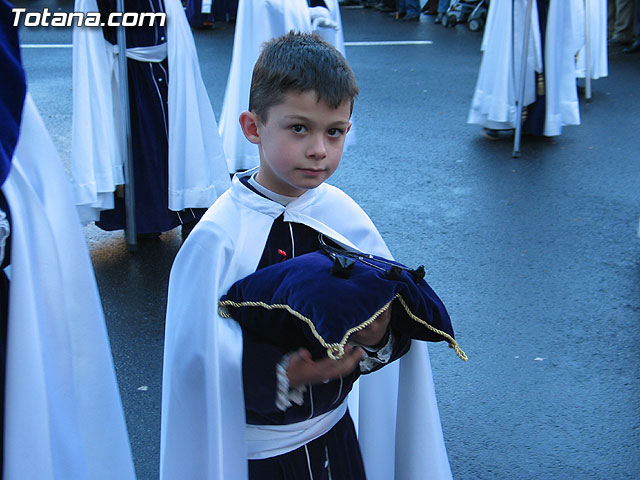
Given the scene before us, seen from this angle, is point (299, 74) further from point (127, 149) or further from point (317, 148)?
point (127, 149)

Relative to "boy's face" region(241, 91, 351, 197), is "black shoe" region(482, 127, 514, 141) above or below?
below

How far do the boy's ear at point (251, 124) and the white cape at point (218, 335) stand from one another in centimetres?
12

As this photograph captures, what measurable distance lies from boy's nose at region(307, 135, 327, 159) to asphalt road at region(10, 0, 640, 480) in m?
1.84

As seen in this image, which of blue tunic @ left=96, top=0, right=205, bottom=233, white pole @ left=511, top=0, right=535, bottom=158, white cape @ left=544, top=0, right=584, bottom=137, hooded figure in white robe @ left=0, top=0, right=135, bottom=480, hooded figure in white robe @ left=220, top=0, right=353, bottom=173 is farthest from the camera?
white cape @ left=544, top=0, right=584, bottom=137

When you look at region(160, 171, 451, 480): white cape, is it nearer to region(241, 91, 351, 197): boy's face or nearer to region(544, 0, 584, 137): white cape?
region(241, 91, 351, 197): boy's face

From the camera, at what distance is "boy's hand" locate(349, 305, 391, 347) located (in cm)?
174

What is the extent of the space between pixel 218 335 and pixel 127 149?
3.27 metres

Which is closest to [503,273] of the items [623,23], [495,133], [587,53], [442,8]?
[495,133]

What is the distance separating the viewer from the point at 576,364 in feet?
12.7

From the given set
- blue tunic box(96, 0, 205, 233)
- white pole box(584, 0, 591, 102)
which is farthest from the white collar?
white pole box(584, 0, 591, 102)

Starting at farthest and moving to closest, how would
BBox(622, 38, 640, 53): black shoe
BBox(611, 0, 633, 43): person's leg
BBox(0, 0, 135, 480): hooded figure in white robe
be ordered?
BBox(611, 0, 633, 43): person's leg < BBox(622, 38, 640, 53): black shoe < BBox(0, 0, 135, 480): hooded figure in white robe

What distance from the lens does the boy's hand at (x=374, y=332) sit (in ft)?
5.72

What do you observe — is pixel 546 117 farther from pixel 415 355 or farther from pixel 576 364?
pixel 415 355

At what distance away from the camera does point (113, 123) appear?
496cm
